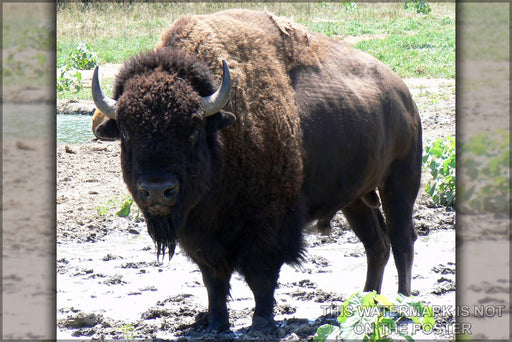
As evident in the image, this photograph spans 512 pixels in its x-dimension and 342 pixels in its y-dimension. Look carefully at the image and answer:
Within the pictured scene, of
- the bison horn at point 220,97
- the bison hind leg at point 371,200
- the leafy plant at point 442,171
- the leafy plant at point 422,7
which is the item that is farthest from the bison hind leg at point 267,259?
the leafy plant at point 422,7

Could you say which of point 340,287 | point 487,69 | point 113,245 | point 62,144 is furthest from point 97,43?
point 487,69

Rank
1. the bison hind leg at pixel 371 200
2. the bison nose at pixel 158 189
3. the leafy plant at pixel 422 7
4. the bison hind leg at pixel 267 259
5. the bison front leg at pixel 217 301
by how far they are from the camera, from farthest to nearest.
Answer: the leafy plant at pixel 422 7 → the bison hind leg at pixel 371 200 → the bison front leg at pixel 217 301 → the bison hind leg at pixel 267 259 → the bison nose at pixel 158 189

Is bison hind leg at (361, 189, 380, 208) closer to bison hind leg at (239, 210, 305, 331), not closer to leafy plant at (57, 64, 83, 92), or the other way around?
bison hind leg at (239, 210, 305, 331)

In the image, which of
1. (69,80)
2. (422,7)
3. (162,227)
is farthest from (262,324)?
(422,7)

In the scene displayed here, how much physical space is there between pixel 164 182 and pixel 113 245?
10.6 ft

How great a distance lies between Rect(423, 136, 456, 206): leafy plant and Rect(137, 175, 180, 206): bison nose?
459 cm

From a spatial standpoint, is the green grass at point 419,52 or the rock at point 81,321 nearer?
the rock at point 81,321

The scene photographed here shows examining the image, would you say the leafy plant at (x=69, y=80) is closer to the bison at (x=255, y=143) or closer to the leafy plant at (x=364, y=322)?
the bison at (x=255, y=143)

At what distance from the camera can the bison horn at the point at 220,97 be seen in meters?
4.41

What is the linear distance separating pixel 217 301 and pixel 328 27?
17.2m

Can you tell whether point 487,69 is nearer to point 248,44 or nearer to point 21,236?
point 248,44

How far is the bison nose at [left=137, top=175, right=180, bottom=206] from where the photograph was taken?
4.11 m

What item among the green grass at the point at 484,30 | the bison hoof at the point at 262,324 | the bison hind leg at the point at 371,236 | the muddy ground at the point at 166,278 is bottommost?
the muddy ground at the point at 166,278

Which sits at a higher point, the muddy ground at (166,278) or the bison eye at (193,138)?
the bison eye at (193,138)
